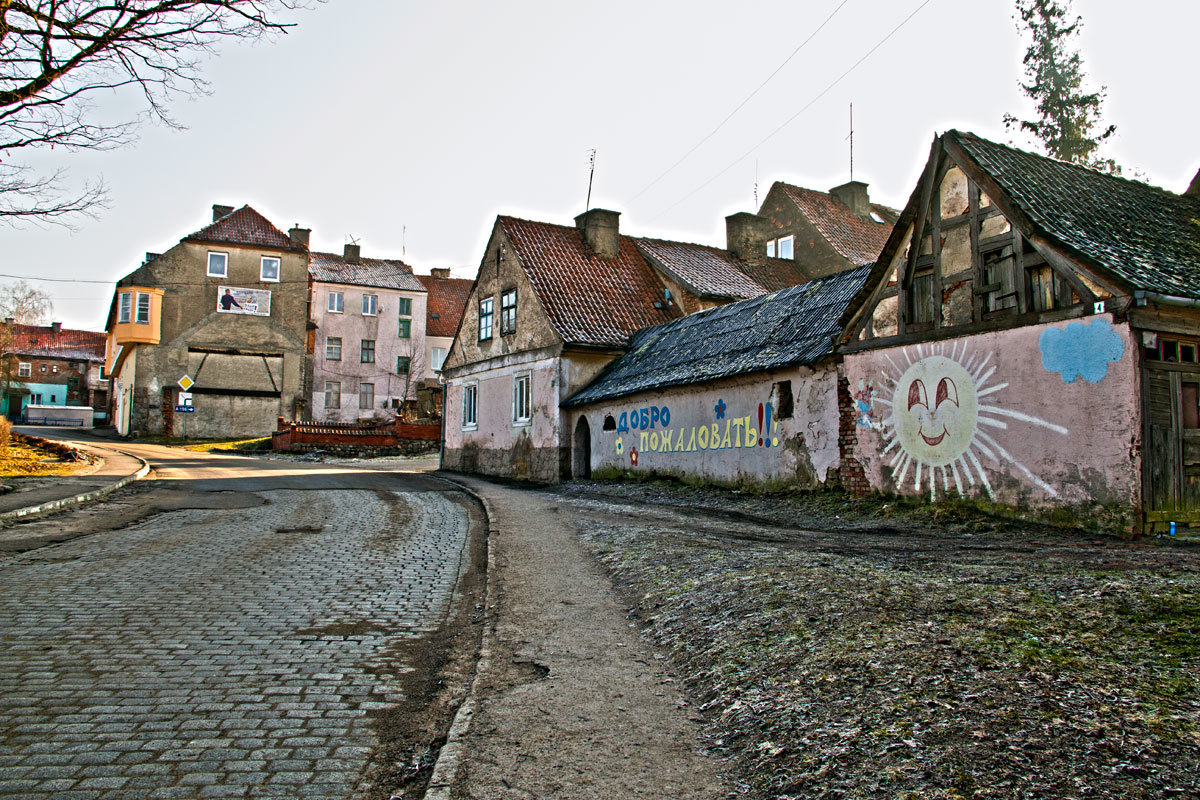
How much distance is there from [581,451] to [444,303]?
144ft

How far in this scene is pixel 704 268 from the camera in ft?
97.8

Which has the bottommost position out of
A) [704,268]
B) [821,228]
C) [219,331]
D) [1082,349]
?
[1082,349]

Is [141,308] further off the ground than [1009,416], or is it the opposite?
[141,308]

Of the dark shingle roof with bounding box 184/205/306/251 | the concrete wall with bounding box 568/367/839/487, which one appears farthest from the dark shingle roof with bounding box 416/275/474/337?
the concrete wall with bounding box 568/367/839/487

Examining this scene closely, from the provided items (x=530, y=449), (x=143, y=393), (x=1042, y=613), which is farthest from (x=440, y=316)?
(x=1042, y=613)

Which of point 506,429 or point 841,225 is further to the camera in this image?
point 841,225

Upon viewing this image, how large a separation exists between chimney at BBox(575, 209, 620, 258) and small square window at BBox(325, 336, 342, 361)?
32.6 m

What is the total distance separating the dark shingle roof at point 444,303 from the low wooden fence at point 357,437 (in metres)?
22.9

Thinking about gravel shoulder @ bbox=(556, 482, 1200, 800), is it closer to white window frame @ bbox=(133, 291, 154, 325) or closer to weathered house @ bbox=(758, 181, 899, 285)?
weathered house @ bbox=(758, 181, 899, 285)

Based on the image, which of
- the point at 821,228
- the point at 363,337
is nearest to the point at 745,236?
the point at 821,228

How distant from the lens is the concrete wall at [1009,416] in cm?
1029

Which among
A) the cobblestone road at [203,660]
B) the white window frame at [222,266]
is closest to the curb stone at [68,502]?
the cobblestone road at [203,660]

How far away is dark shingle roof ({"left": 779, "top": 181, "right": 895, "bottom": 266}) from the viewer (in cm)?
3258

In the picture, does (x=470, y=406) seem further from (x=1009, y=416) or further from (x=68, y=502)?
(x=1009, y=416)
